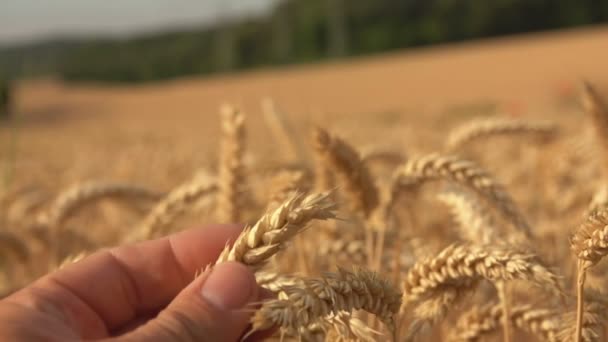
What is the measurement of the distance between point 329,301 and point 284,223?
0.10 metres

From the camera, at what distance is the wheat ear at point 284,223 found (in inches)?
37.2

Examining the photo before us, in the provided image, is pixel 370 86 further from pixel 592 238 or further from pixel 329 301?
pixel 329 301

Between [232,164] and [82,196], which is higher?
[232,164]

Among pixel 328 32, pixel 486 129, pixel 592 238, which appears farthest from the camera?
pixel 328 32

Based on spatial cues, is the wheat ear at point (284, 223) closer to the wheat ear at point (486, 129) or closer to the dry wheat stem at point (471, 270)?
the dry wheat stem at point (471, 270)

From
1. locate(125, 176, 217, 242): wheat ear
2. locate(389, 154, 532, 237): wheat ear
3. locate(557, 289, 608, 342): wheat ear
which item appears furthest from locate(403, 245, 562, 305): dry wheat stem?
locate(125, 176, 217, 242): wheat ear

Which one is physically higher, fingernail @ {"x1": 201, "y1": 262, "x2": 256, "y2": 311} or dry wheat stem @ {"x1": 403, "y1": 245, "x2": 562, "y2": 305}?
fingernail @ {"x1": 201, "y1": 262, "x2": 256, "y2": 311}

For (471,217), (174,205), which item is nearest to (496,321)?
(471,217)

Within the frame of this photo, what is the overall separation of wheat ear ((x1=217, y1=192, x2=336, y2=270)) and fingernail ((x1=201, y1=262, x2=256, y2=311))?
34mm

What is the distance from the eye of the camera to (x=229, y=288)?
94 cm

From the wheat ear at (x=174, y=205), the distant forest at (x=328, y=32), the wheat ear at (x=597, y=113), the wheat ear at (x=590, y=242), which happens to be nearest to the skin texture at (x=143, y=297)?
the wheat ear at (x=590, y=242)

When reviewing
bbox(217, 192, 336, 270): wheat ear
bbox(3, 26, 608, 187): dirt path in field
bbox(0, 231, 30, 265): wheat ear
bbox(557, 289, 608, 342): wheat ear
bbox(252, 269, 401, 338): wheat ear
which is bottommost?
bbox(3, 26, 608, 187): dirt path in field

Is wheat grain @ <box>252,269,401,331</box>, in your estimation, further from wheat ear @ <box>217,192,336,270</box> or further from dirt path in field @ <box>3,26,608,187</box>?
dirt path in field @ <box>3,26,608,187</box>

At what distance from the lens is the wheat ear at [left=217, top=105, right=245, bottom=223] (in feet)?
5.76
